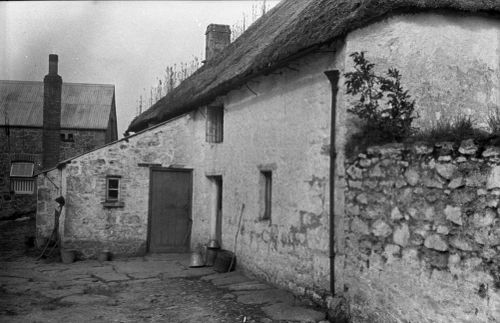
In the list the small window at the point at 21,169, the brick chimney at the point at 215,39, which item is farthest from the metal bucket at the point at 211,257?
the small window at the point at 21,169

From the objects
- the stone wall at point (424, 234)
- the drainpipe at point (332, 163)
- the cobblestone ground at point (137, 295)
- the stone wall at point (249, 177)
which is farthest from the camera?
the stone wall at point (249, 177)

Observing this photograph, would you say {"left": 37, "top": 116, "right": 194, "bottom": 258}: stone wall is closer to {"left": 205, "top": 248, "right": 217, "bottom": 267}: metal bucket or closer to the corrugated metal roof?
{"left": 205, "top": 248, "right": 217, "bottom": 267}: metal bucket

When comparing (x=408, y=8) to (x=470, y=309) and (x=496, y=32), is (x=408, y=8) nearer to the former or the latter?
(x=496, y=32)

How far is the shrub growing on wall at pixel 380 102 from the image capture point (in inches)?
Result: 220

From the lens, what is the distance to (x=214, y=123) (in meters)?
11.2

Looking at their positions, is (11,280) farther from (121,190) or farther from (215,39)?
(215,39)

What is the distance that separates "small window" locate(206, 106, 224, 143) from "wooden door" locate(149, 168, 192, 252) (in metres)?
1.41

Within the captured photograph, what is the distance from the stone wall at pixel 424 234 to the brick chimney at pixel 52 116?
1792cm

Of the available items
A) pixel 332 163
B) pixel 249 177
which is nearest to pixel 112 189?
pixel 249 177

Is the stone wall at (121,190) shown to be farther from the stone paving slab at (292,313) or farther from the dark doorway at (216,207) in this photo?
the stone paving slab at (292,313)

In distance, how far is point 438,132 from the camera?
15.8 ft

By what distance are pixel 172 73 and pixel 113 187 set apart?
75.0 ft

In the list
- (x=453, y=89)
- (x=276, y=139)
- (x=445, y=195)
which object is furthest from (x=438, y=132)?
(x=276, y=139)

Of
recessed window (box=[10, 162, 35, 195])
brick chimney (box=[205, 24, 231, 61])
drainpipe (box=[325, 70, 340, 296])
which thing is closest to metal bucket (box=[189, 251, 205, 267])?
drainpipe (box=[325, 70, 340, 296])
